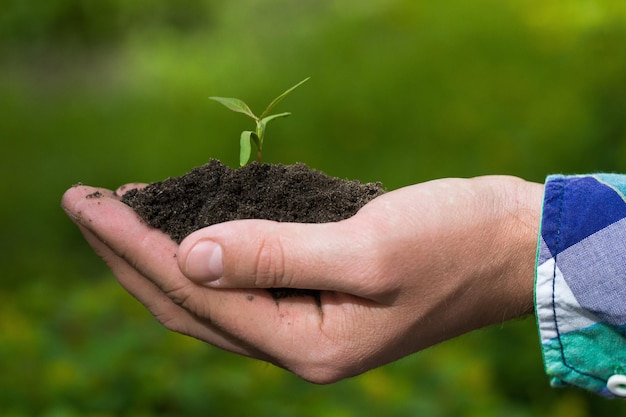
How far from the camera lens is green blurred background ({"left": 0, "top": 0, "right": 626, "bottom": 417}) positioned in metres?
2.73

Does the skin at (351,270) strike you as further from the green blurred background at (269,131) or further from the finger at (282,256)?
the green blurred background at (269,131)

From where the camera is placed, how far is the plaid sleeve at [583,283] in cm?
163

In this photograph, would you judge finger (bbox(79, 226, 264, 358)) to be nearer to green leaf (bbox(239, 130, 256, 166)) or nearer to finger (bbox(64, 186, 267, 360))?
finger (bbox(64, 186, 267, 360))

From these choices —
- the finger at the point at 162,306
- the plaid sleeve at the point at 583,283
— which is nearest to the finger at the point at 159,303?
the finger at the point at 162,306

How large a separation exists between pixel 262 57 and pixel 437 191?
369 cm

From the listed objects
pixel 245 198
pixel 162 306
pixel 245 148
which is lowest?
pixel 162 306

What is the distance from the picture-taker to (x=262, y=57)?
521 cm

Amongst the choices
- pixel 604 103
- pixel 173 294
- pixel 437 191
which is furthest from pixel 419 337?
pixel 604 103

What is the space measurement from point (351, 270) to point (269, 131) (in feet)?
9.66

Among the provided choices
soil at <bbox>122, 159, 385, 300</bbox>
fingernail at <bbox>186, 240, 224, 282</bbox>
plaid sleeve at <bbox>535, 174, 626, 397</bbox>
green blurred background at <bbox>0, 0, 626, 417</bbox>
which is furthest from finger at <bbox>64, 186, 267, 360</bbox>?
green blurred background at <bbox>0, 0, 626, 417</bbox>

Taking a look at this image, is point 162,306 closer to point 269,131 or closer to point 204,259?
point 204,259

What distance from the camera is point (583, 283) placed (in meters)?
1.63

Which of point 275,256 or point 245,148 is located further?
point 245,148

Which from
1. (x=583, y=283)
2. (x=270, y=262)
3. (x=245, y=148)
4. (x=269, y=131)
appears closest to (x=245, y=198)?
(x=245, y=148)
